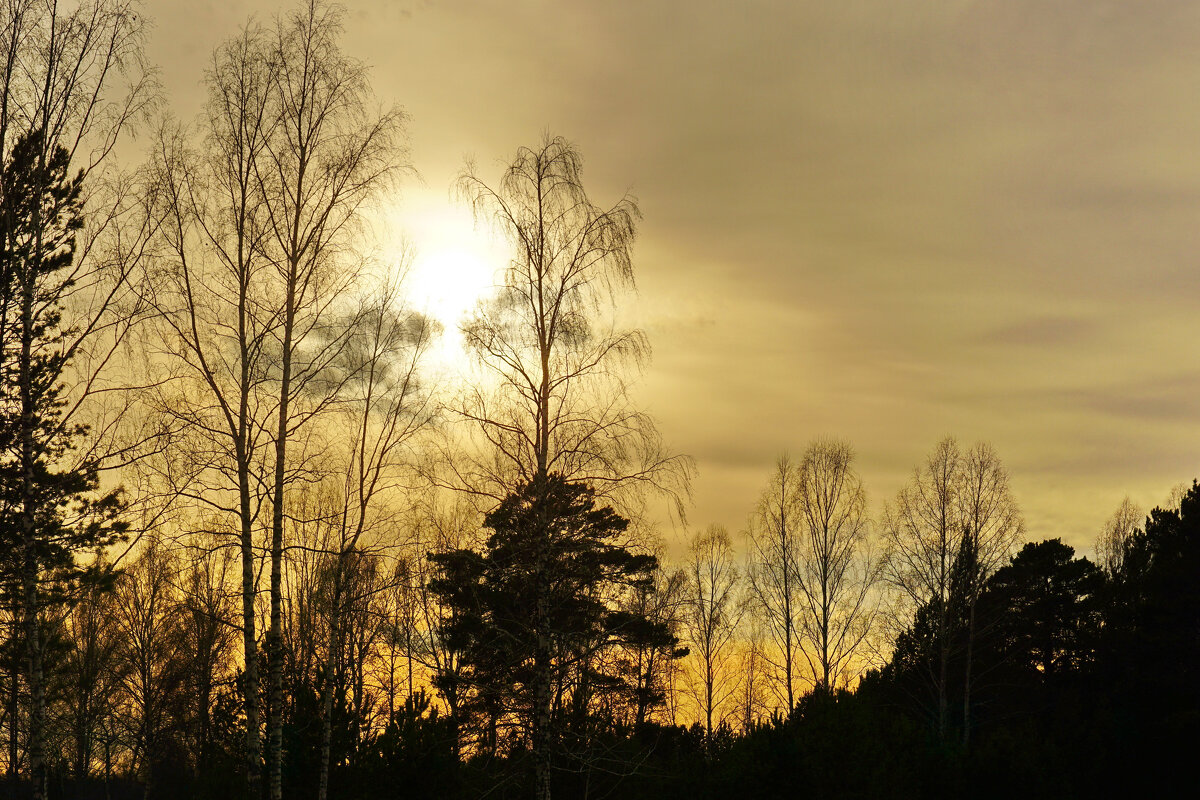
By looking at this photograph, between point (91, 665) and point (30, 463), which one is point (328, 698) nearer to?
point (30, 463)

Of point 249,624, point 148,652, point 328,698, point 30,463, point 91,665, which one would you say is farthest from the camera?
point 148,652

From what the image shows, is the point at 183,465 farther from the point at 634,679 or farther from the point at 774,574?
the point at 634,679

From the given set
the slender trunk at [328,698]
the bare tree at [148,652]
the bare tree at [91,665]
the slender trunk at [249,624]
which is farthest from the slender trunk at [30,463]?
the bare tree at [91,665]

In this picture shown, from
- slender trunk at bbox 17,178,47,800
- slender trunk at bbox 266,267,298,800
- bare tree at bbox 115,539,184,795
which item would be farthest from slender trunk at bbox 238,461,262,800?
bare tree at bbox 115,539,184,795

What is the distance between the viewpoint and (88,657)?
40719 mm

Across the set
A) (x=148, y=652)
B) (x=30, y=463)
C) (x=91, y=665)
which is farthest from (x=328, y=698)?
(x=91, y=665)

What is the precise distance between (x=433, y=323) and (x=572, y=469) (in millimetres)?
5360

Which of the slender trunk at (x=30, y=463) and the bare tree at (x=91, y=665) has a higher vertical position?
the slender trunk at (x=30, y=463)

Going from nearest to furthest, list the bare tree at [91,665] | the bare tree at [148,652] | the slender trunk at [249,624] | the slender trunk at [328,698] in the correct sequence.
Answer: the slender trunk at [249,624] → the slender trunk at [328,698] → the bare tree at [148,652] → the bare tree at [91,665]

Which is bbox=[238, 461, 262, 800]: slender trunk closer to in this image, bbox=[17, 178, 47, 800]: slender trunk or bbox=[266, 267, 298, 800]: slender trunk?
bbox=[266, 267, 298, 800]: slender trunk

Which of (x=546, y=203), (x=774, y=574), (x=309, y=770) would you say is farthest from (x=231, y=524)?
(x=774, y=574)

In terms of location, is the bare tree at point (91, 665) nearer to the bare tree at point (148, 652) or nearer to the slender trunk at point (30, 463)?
the bare tree at point (148, 652)

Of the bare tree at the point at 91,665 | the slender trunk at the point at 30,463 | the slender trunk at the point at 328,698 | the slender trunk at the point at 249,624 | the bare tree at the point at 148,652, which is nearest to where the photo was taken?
the slender trunk at the point at 30,463

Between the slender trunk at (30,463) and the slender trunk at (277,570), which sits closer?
the slender trunk at (30,463)
